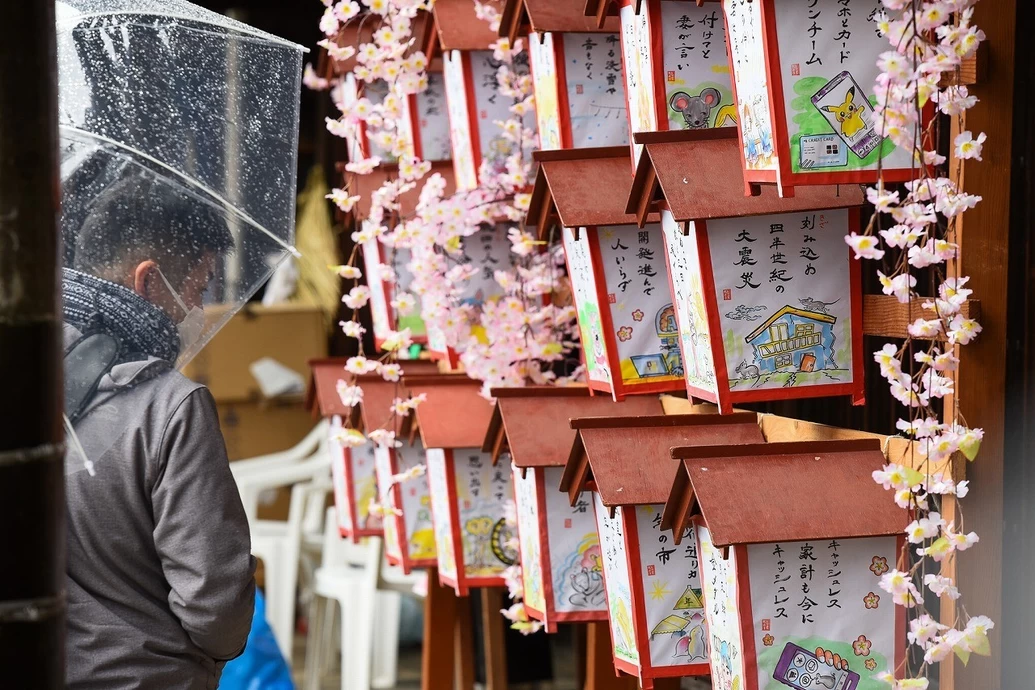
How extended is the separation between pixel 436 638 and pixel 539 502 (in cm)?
137

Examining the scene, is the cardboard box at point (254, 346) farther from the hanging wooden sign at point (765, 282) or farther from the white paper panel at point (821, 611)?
the white paper panel at point (821, 611)

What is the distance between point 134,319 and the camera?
8.79 ft

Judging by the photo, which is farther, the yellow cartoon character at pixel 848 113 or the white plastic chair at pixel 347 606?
the white plastic chair at pixel 347 606

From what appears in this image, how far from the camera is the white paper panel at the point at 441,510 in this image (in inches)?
167

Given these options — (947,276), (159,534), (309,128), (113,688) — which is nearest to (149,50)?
(159,534)

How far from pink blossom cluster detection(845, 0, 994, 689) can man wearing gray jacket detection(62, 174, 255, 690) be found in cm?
133

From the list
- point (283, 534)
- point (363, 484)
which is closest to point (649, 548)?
point (363, 484)

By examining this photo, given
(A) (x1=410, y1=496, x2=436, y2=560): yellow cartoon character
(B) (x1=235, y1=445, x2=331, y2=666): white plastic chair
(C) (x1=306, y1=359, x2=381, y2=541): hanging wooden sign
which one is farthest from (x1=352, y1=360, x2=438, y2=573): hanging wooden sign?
(B) (x1=235, y1=445, x2=331, y2=666): white plastic chair

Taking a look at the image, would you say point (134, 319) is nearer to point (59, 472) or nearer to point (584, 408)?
point (59, 472)

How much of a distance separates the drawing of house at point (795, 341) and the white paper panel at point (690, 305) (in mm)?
121

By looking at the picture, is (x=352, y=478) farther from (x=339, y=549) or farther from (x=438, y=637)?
(x=339, y=549)

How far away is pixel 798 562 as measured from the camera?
8.95ft

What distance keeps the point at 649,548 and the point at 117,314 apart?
1351 millimetres

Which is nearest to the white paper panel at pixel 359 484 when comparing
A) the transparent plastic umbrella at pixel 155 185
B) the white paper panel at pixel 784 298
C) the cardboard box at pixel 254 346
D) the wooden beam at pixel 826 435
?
the wooden beam at pixel 826 435
